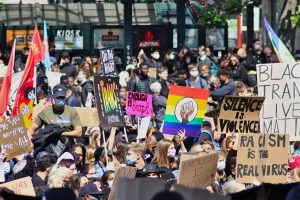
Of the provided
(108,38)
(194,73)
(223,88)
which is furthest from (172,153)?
(108,38)

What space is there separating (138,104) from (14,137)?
13.4 feet

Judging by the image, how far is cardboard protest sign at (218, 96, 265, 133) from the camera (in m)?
12.8

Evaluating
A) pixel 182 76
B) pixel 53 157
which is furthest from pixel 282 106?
pixel 182 76

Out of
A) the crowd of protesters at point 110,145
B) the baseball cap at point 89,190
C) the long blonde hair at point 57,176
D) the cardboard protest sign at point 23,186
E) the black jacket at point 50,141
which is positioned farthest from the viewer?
the black jacket at point 50,141

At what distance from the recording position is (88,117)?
1645cm

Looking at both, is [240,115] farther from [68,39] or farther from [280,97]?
[68,39]

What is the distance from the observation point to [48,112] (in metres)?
14.7

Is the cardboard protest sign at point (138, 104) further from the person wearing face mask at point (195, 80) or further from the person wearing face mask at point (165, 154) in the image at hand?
the person wearing face mask at point (195, 80)

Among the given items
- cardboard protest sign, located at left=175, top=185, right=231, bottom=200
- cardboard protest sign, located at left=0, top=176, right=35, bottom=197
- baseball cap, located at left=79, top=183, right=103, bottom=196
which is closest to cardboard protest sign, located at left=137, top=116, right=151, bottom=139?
baseball cap, located at left=79, top=183, right=103, bottom=196

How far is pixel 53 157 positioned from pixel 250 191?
4.72m

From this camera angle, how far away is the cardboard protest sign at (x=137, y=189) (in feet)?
24.9

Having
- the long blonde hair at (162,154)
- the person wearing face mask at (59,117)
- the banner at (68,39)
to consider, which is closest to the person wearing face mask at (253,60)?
the person wearing face mask at (59,117)

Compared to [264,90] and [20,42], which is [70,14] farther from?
[264,90]

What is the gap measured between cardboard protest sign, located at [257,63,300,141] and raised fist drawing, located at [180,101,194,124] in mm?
1835
